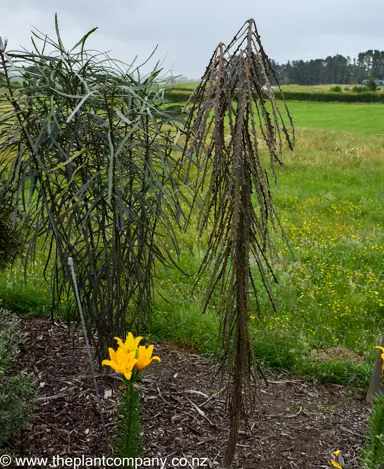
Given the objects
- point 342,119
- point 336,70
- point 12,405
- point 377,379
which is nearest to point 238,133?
point 12,405

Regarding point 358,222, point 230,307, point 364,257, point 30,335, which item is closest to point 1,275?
point 30,335

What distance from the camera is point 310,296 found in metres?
4.04

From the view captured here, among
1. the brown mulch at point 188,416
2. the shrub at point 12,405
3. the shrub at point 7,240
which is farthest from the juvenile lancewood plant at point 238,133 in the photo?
the shrub at point 7,240

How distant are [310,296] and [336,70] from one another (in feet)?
174

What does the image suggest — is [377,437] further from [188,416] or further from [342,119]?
[342,119]

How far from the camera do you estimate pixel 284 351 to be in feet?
10.1

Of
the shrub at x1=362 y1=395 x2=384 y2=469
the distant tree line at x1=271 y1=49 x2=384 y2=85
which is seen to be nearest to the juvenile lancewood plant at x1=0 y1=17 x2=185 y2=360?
the shrub at x1=362 y1=395 x2=384 y2=469

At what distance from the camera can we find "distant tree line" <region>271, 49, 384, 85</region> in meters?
49.4

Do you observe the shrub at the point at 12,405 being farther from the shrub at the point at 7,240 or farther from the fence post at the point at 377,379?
the fence post at the point at 377,379

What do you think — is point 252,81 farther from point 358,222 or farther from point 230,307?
point 358,222

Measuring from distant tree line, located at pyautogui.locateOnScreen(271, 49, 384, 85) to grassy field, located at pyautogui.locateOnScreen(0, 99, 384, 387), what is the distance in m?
44.3

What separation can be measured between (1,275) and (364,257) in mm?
3721

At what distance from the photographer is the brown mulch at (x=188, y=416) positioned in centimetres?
216

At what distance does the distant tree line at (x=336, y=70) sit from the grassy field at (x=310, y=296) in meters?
44.3
